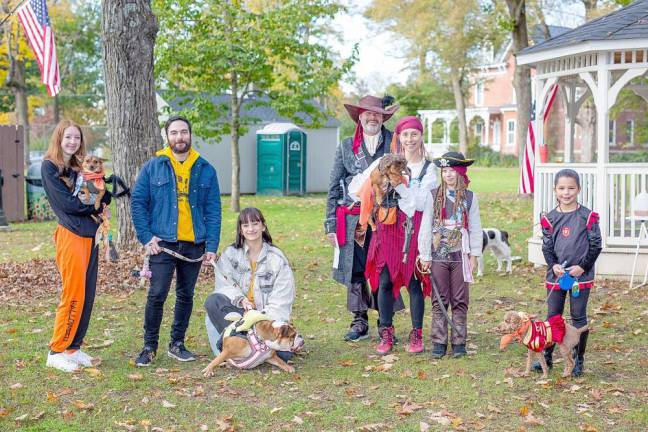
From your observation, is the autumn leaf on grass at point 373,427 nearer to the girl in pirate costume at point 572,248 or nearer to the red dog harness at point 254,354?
the red dog harness at point 254,354

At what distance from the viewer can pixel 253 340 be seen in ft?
19.3

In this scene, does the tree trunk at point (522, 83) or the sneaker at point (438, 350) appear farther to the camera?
the tree trunk at point (522, 83)

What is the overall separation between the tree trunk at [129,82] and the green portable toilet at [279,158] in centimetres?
1475

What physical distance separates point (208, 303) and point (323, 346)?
3.76 feet

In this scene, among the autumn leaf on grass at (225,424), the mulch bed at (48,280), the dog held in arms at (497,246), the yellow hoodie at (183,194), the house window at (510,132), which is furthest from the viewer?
the house window at (510,132)

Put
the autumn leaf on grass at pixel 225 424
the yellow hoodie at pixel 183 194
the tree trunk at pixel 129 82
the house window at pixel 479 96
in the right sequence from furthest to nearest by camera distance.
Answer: the house window at pixel 479 96 < the tree trunk at pixel 129 82 < the yellow hoodie at pixel 183 194 < the autumn leaf on grass at pixel 225 424

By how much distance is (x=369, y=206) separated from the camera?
625 cm

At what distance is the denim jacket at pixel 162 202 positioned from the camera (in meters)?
5.90

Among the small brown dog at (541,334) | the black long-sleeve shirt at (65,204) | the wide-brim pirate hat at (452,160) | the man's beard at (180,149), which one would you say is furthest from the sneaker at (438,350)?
the black long-sleeve shirt at (65,204)

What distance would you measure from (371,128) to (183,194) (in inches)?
64.7

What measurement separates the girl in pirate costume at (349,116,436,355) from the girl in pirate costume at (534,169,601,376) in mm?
944

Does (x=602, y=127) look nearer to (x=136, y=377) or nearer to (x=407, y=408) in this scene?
(x=407, y=408)

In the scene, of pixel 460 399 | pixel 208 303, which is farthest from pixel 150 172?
pixel 460 399

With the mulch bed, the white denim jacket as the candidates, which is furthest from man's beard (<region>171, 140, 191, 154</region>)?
the mulch bed
